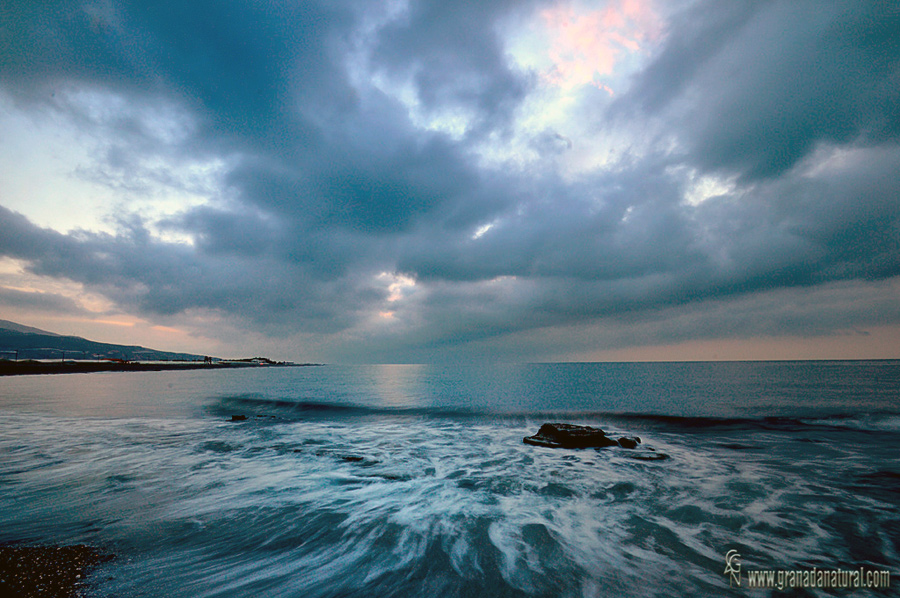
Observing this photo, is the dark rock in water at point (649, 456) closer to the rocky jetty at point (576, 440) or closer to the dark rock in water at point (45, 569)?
the rocky jetty at point (576, 440)

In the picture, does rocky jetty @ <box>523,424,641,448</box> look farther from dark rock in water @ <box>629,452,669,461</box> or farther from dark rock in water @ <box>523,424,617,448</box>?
dark rock in water @ <box>629,452,669,461</box>

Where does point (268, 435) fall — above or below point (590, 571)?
below

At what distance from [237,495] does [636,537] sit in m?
10.4

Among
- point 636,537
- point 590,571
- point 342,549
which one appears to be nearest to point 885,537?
point 636,537

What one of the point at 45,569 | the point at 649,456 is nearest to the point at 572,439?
the point at 649,456

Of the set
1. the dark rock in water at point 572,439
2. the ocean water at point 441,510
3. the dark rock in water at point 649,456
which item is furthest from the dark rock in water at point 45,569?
the dark rock in water at point 649,456

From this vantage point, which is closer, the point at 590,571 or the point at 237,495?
the point at 590,571

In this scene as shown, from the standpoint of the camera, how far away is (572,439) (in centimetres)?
1638

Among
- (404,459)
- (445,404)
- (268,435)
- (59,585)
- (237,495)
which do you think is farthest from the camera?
(445,404)

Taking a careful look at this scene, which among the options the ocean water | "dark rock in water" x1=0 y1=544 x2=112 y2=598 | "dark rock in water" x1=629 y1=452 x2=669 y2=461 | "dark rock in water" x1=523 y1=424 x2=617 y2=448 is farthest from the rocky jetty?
"dark rock in water" x1=0 y1=544 x2=112 y2=598

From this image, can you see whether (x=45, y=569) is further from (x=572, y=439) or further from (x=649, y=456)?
(x=649, y=456)

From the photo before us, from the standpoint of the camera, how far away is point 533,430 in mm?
21859

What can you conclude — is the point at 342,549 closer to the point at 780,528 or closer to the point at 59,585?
the point at 59,585

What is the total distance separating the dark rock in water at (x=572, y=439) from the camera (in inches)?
639
